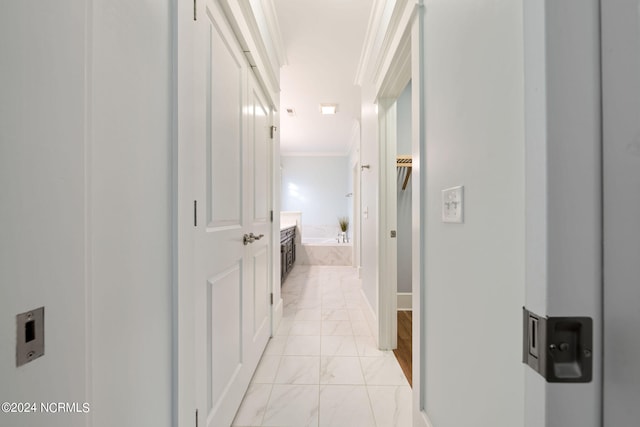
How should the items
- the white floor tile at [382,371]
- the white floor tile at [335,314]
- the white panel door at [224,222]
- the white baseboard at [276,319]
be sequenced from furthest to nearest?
the white floor tile at [335,314] → the white baseboard at [276,319] → the white floor tile at [382,371] → the white panel door at [224,222]

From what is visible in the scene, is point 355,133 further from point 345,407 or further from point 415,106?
point 345,407

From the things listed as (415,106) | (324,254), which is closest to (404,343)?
(415,106)

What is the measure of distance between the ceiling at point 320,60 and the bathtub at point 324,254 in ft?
7.84

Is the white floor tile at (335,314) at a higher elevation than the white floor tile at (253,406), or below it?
higher

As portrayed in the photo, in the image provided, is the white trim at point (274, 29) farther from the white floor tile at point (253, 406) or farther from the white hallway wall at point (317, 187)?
the white hallway wall at point (317, 187)

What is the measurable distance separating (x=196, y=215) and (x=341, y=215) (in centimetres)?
612

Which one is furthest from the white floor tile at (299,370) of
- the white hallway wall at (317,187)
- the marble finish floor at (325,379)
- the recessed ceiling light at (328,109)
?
the white hallway wall at (317,187)

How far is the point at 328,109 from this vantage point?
3963 mm

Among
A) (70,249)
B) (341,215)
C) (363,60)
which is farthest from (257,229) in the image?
(341,215)

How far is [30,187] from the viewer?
0.37 meters

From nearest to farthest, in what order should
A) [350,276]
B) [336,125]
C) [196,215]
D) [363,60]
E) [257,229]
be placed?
[196,215], [257,229], [363,60], [350,276], [336,125]

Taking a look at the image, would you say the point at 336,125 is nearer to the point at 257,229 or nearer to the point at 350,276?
the point at 350,276

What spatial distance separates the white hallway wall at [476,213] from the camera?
0.58m

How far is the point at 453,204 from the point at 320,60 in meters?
2.54
